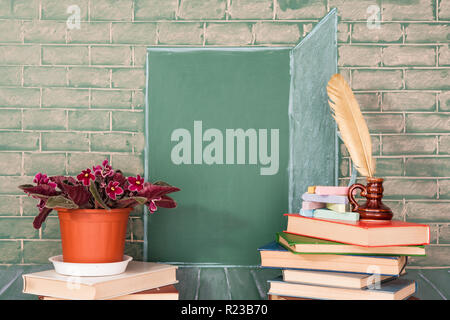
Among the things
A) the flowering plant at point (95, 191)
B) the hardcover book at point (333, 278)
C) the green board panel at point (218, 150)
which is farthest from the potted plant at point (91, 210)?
the hardcover book at point (333, 278)

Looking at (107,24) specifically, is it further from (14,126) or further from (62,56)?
(14,126)

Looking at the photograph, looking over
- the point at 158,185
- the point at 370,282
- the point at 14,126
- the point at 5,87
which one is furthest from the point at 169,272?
the point at 5,87

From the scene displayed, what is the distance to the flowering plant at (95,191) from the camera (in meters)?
1.04

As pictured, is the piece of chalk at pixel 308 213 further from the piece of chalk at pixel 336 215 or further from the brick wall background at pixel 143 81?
the brick wall background at pixel 143 81

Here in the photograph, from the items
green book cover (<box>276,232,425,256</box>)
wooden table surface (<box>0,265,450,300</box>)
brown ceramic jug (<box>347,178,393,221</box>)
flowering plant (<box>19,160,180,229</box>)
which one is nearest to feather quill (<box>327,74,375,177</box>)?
brown ceramic jug (<box>347,178,393,221</box>)

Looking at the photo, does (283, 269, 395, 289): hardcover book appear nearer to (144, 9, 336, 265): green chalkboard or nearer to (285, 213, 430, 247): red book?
(285, 213, 430, 247): red book

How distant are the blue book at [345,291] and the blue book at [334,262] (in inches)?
1.6

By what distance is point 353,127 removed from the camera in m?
1.22

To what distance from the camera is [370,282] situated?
1005 millimetres

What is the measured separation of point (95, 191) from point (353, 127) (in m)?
0.78

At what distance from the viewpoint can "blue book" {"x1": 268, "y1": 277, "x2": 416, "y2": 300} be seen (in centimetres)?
96

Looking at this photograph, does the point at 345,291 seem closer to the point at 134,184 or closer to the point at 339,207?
the point at 339,207

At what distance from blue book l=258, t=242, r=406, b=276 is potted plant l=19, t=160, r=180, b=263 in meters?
0.38
